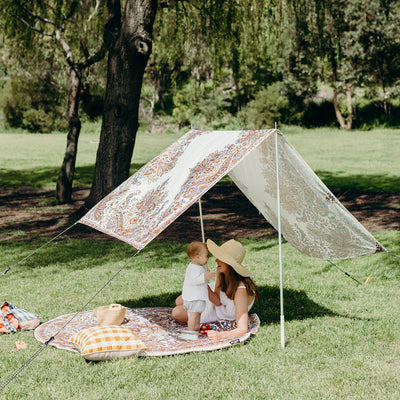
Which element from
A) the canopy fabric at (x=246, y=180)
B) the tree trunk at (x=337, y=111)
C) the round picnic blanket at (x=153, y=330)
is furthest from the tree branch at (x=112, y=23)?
the tree trunk at (x=337, y=111)

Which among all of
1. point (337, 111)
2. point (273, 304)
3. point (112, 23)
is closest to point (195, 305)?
point (273, 304)

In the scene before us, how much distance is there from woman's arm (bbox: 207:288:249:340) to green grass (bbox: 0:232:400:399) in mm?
161

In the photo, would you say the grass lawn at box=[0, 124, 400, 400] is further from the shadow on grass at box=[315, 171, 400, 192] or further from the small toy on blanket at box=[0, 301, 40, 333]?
the shadow on grass at box=[315, 171, 400, 192]

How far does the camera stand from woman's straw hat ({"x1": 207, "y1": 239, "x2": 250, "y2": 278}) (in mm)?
5105

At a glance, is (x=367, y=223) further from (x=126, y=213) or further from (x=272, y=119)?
(x=272, y=119)

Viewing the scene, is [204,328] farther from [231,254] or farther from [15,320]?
[15,320]

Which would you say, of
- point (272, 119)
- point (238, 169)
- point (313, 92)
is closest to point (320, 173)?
point (238, 169)

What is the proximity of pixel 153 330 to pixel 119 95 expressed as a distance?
5.82 m

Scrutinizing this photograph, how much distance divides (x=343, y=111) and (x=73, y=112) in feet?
87.4

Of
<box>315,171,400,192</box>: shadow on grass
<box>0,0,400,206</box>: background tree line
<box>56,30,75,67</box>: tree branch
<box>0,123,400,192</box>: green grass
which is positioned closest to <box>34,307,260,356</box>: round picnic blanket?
<box>0,0,400,206</box>: background tree line

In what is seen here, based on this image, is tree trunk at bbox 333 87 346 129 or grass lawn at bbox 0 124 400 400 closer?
grass lawn at bbox 0 124 400 400

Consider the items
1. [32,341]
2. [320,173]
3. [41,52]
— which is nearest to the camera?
[32,341]

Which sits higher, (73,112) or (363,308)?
(73,112)

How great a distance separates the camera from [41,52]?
1444 centimetres
